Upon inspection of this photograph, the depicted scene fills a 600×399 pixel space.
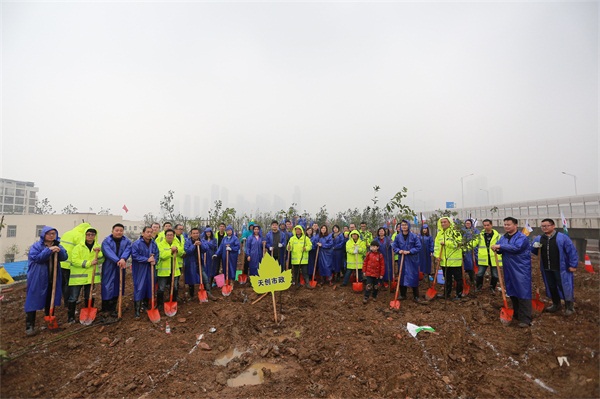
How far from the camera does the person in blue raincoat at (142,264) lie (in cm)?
564

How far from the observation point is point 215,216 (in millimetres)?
12414

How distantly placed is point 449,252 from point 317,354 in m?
3.98

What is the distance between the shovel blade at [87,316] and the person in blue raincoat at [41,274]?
609 mm

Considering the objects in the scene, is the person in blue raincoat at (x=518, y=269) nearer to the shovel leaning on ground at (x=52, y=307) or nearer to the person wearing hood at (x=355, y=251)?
the person wearing hood at (x=355, y=251)

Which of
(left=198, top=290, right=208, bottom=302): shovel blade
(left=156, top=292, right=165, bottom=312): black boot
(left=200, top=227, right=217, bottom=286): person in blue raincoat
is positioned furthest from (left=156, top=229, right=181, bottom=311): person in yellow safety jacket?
(left=200, top=227, right=217, bottom=286): person in blue raincoat

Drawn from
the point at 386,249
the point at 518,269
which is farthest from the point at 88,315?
the point at 518,269

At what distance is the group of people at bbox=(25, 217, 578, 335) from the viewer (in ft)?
17.0

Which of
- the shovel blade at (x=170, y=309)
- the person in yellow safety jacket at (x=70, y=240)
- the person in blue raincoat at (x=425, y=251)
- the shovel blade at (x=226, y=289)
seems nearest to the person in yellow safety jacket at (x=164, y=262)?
the shovel blade at (x=170, y=309)

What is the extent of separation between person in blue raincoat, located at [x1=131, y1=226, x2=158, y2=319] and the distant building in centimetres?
7355

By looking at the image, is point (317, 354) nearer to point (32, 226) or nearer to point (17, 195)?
point (32, 226)

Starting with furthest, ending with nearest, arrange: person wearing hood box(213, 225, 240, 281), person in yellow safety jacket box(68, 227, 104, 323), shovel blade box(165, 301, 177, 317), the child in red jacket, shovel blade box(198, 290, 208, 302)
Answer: person wearing hood box(213, 225, 240, 281), the child in red jacket, shovel blade box(198, 290, 208, 302), shovel blade box(165, 301, 177, 317), person in yellow safety jacket box(68, 227, 104, 323)

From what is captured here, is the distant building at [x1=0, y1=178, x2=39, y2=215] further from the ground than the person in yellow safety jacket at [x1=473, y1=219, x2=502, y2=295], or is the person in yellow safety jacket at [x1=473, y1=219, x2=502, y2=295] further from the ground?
the distant building at [x1=0, y1=178, x2=39, y2=215]

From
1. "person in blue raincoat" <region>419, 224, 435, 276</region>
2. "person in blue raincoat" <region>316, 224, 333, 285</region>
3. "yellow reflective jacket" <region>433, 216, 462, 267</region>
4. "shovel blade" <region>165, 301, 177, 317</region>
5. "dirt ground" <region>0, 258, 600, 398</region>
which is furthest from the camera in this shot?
"person in blue raincoat" <region>316, 224, 333, 285</region>

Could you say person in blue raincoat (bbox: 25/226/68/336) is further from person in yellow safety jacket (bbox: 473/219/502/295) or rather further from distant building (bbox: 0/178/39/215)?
distant building (bbox: 0/178/39/215)
